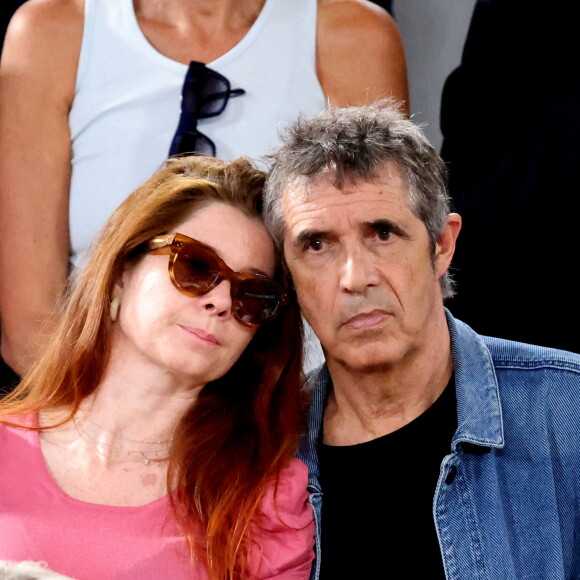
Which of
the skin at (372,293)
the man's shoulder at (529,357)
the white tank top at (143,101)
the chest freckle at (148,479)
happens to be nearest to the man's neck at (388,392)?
the skin at (372,293)

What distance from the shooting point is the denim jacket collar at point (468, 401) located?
2.01m

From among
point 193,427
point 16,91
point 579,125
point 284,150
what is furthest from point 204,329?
point 579,125

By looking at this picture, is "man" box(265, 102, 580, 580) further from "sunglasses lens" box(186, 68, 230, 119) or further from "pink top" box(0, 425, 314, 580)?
"sunglasses lens" box(186, 68, 230, 119)

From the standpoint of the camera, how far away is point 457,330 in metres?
2.19

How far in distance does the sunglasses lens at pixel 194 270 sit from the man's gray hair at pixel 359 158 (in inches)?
6.9

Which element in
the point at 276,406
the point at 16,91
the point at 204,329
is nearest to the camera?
the point at 204,329

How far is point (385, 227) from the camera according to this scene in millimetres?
2053

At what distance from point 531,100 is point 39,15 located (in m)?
1.21

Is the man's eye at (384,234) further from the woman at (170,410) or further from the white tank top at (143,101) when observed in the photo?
the white tank top at (143,101)

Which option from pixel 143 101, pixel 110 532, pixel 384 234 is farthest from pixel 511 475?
pixel 143 101

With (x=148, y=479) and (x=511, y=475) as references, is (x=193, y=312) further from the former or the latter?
(x=511, y=475)

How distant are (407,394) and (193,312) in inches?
18.0

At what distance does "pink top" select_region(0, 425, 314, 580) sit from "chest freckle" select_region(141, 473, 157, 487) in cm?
5

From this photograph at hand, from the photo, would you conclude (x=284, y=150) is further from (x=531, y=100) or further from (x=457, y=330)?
(x=531, y=100)
